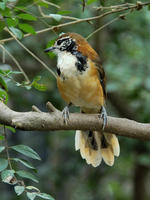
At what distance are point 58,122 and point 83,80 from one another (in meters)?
0.68

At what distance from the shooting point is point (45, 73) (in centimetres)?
506

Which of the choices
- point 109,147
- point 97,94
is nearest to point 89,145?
point 109,147

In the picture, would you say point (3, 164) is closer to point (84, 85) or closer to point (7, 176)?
point (7, 176)

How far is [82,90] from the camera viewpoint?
3.23 m

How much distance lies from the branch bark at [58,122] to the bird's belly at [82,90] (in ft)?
1.55

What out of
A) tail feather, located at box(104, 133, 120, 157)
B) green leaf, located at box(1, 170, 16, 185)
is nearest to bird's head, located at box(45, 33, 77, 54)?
tail feather, located at box(104, 133, 120, 157)

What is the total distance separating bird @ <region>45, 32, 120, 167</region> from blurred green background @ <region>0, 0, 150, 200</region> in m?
1.03

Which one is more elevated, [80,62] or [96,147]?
[80,62]

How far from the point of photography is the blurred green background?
15.5 ft

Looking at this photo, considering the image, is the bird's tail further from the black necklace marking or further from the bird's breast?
the black necklace marking

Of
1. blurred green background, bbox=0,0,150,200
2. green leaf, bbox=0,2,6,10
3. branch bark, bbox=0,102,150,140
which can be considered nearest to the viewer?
green leaf, bbox=0,2,6,10

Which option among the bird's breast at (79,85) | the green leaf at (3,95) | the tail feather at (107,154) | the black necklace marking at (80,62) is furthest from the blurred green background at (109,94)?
the green leaf at (3,95)

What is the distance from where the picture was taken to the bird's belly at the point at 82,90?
3141 millimetres

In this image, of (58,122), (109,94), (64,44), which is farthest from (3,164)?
(109,94)
